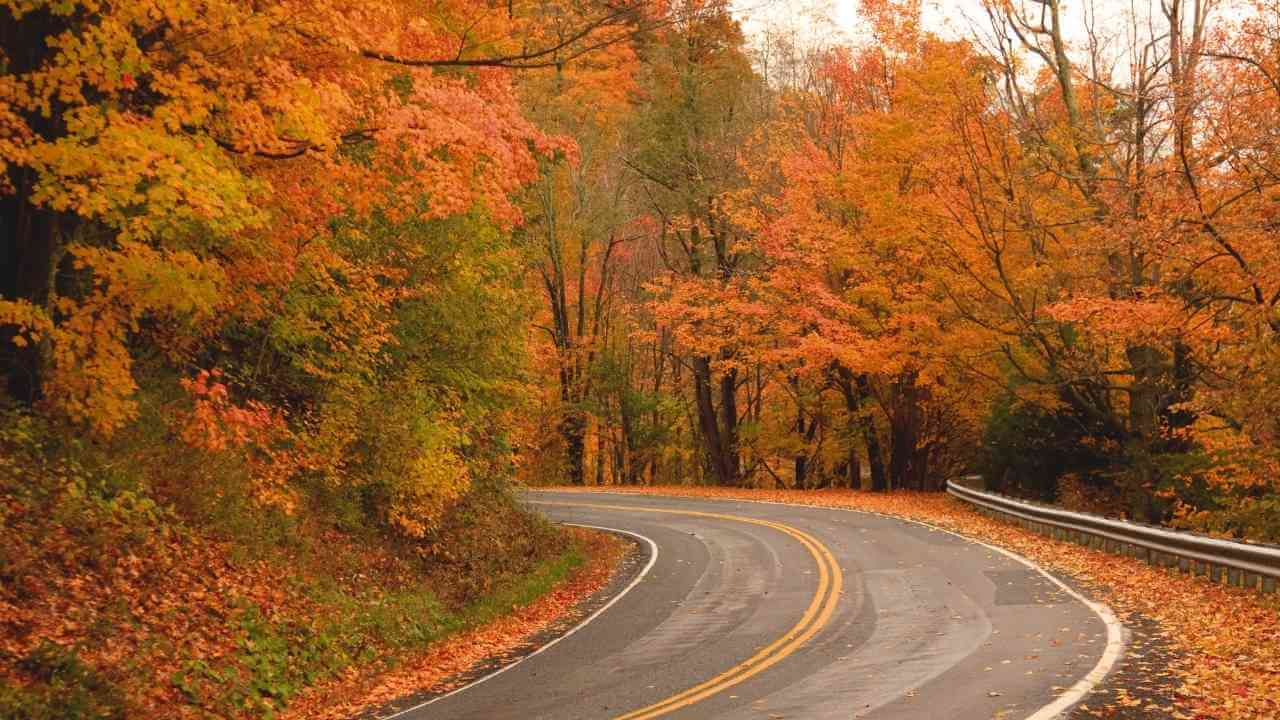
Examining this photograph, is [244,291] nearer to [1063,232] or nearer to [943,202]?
[943,202]

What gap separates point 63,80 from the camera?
Answer: 8.34 meters

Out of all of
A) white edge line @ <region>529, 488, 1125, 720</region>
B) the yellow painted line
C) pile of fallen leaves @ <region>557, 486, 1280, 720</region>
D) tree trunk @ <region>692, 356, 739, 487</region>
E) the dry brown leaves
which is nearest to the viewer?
white edge line @ <region>529, 488, 1125, 720</region>

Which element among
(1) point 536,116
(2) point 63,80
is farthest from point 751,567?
(1) point 536,116

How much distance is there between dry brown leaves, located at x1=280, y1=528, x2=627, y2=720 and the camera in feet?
33.0

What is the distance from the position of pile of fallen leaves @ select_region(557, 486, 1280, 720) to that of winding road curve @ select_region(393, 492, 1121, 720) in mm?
600

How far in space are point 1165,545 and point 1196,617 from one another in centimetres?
328

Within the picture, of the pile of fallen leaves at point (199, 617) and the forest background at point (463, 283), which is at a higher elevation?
the forest background at point (463, 283)

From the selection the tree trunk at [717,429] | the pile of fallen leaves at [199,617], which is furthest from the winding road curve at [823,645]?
the tree trunk at [717,429]

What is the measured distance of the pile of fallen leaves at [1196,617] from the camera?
770 cm

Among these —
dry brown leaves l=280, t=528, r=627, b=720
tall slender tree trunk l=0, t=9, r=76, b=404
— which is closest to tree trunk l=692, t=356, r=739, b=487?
dry brown leaves l=280, t=528, r=627, b=720

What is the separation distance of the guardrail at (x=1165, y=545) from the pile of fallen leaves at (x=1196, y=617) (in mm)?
202

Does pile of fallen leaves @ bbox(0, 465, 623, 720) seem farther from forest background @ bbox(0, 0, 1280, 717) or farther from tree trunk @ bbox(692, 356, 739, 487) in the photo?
tree trunk @ bbox(692, 356, 739, 487)

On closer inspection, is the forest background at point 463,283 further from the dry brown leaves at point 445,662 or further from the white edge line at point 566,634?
the white edge line at point 566,634

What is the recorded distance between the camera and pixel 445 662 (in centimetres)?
1205
